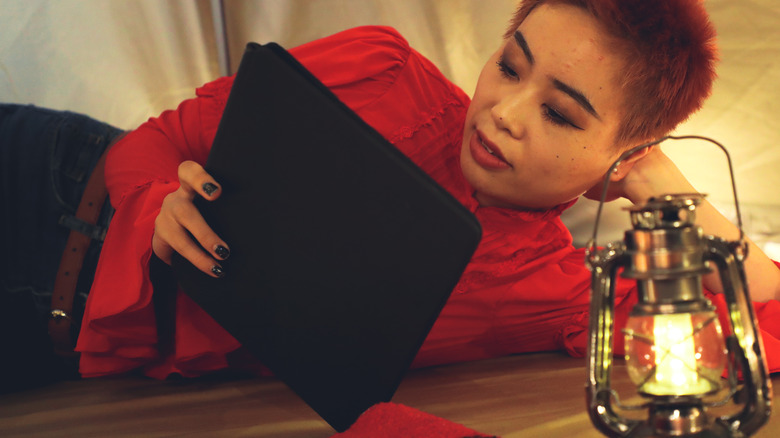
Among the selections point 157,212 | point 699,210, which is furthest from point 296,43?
point 699,210

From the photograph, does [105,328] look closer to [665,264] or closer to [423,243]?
[423,243]

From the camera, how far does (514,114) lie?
2.67 ft

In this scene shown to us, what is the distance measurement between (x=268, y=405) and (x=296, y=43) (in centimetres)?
111

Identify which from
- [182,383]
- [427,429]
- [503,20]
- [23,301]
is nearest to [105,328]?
[182,383]

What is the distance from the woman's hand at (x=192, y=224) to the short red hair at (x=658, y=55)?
496 millimetres

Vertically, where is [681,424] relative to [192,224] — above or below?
below

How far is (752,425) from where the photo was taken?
1.51ft

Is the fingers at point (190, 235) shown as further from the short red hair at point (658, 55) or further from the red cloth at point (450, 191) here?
the short red hair at point (658, 55)

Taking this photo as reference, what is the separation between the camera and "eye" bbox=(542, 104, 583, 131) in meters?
0.82

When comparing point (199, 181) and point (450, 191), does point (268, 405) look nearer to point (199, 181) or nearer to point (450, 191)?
point (199, 181)

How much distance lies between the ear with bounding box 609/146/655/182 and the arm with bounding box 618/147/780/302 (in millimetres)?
15

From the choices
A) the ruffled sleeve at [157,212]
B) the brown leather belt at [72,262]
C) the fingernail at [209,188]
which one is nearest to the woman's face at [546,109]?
the ruffled sleeve at [157,212]

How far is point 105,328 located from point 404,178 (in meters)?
0.51

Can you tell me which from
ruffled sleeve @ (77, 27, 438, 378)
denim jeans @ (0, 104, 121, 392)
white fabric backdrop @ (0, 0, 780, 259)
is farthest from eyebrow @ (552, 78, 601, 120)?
white fabric backdrop @ (0, 0, 780, 259)
